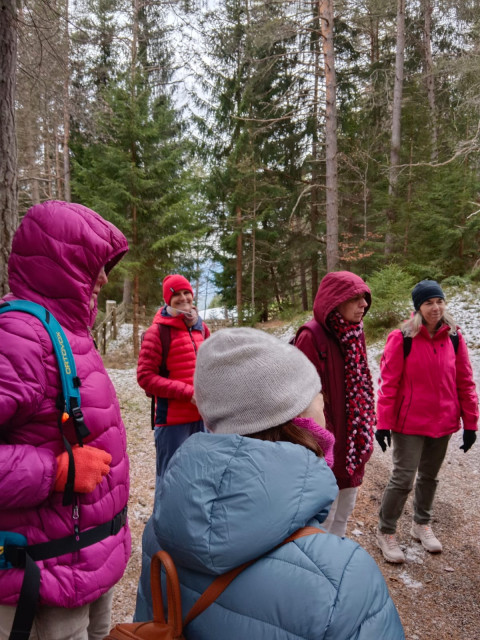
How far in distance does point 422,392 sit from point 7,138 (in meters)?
3.51

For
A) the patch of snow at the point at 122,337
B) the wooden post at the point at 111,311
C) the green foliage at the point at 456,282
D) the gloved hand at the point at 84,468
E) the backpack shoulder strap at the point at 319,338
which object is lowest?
the patch of snow at the point at 122,337

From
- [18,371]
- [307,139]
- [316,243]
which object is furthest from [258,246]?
[18,371]

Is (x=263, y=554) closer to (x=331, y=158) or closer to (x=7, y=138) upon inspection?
(x=7, y=138)

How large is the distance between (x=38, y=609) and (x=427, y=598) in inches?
109

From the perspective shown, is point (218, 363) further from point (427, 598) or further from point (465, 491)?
point (465, 491)

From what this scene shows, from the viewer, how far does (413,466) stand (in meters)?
3.33

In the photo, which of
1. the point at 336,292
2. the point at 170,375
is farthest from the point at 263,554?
the point at 170,375

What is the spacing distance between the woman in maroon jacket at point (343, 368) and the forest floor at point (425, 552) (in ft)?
3.10

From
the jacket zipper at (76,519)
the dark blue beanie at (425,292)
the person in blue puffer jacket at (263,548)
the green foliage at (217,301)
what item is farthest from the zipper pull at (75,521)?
the green foliage at (217,301)

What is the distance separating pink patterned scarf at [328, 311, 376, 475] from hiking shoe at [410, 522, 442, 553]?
135cm

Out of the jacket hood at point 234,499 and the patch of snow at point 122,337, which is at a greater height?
the jacket hood at point 234,499

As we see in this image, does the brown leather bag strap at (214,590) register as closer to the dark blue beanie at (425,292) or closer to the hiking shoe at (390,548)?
the dark blue beanie at (425,292)

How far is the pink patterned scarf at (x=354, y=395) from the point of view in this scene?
286cm

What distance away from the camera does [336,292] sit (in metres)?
2.84
